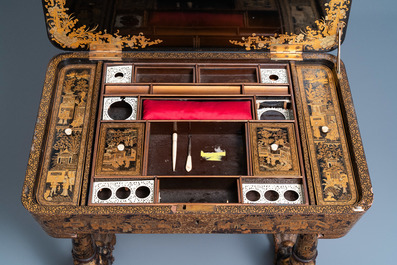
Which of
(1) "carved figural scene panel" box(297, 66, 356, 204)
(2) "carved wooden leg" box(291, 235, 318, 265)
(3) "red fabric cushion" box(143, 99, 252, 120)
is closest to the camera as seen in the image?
(1) "carved figural scene panel" box(297, 66, 356, 204)

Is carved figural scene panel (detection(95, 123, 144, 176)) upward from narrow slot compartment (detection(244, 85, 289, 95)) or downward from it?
downward

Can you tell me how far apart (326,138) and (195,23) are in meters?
1.30

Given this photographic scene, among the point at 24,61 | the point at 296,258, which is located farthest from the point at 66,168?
the point at 24,61

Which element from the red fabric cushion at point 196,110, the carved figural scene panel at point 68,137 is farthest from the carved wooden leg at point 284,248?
the carved figural scene panel at point 68,137

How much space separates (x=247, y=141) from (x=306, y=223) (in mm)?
690

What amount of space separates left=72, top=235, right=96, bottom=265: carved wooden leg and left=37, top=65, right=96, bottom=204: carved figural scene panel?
552 millimetres

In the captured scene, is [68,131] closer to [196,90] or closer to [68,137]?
[68,137]

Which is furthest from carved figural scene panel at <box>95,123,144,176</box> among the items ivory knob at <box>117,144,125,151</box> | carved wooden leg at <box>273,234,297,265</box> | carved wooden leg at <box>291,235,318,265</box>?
carved wooden leg at <box>273,234,297,265</box>

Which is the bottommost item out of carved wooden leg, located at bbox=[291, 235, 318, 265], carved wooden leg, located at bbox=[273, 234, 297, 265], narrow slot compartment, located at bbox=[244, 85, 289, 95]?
carved wooden leg, located at bbox=[291, 235, 318, 265]

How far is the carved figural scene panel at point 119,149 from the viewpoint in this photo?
3.69 meters

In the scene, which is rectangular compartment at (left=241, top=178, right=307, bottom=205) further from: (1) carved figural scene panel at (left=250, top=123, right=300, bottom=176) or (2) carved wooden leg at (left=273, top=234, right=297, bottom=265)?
(2) carved wooden leg at (left=273, top=234, right=297, bottom=265)

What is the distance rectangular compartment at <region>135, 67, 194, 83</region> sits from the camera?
4.27 m

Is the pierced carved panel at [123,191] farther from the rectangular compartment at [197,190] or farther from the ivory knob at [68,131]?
the ivory knob at [68,131]

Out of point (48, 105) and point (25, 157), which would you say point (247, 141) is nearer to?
point (48, 105)
